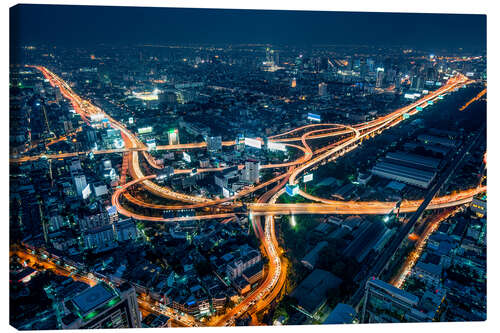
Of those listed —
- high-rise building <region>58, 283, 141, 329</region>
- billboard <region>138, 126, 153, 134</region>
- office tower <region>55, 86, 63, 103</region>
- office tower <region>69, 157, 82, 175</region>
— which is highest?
office tower <region>55, 86, 63, 103</region>

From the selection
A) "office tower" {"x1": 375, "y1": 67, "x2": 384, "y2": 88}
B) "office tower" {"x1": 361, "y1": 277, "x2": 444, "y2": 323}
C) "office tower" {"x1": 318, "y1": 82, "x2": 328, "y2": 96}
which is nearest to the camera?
"office tower" {"x1": 361, "y1": 277, "x2": 444, "y2": 323}

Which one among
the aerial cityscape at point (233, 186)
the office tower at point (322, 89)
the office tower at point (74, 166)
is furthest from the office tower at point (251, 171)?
the office tower at point (322, 89)

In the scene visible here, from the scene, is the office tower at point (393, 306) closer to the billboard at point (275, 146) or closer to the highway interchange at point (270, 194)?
the highway interchange at point (270, 194)

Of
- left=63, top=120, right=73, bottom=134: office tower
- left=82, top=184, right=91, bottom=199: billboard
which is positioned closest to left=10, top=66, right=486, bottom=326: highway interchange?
left=82, top=184, right=91, bottom=199: billboard

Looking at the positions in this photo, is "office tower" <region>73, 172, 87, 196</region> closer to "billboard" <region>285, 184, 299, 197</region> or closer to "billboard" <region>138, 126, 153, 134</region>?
"billboard" <region>138, 126, 153, 134</region>

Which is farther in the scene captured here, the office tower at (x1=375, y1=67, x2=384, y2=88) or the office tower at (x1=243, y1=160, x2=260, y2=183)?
the office tower at (x1=375, y1=67, x2=384, y2=88)

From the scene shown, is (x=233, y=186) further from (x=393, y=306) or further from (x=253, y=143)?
(x=393, y=306)

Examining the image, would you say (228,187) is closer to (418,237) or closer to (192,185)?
(192,185)
